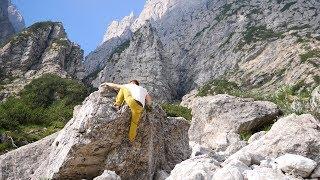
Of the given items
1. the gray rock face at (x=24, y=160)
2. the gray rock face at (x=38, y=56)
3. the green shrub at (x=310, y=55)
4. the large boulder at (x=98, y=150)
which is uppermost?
the gray rock face at (x=38, y=56)

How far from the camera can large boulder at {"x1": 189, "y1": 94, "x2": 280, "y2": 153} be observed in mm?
32875

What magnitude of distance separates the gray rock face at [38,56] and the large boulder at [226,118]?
225 feet

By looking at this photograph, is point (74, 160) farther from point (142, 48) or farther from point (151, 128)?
point (142, 48)

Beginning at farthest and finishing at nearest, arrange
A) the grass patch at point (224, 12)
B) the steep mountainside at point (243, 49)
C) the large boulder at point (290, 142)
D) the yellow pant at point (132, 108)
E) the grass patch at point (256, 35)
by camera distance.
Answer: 1. the grass patch at point (224, 12)
2. the grass patch at point (256, 35)
3. the steep mountainside at point (243, 49)
4. the yellow pant at point (132, 108)
5. the large boulder at point (290, 142)

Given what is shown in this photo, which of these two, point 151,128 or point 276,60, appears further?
point 276,60

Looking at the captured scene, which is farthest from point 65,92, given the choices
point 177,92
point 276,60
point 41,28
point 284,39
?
point 284,39

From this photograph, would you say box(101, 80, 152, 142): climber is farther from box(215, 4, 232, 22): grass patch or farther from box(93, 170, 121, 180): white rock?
box(215, 4, 232, 22): grass patch

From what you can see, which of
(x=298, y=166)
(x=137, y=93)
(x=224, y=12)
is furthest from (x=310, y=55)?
(x=298, y=166)

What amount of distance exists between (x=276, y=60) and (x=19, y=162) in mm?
115977

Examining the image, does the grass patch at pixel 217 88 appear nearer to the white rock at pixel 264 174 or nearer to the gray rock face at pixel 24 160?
the gray rock face at pixel 24 160

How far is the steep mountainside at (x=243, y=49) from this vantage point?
118312 millimetres

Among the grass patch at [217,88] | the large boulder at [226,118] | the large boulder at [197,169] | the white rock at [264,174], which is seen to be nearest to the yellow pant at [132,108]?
the large boulder at [197,169]

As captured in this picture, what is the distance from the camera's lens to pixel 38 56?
388 feet

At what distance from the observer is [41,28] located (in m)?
127
